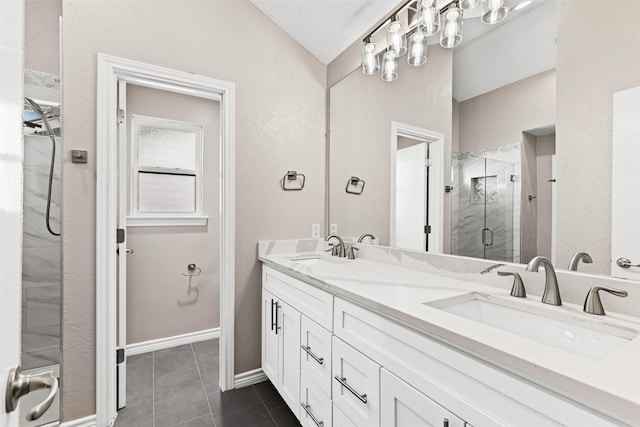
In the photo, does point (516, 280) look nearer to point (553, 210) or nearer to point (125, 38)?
point (553, 210)

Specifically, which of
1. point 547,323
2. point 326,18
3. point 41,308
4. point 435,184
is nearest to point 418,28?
point 326,18

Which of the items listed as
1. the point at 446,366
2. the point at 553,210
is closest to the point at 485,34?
the point at 553,210

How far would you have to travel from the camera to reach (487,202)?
1.33 m

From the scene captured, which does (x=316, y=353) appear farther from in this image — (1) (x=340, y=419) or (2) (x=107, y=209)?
(2) (x=107, y=209)

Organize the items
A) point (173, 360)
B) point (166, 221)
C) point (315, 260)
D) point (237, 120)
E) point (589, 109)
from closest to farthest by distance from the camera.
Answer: point (589, 109)
point (237, 120)
point (315, 260)
point (173, 360)
point (166, 221)

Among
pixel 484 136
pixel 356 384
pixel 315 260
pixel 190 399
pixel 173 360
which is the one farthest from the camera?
pixel 173 360

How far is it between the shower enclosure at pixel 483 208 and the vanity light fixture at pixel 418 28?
0.61 m

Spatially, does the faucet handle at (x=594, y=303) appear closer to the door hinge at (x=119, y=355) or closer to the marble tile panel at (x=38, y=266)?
the door hinge at (x=119, y=355)

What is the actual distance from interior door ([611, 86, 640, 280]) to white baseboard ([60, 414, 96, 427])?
8.01ft

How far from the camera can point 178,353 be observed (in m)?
2.53

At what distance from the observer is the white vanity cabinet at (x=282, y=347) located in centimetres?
160

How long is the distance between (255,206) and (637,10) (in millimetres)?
1936

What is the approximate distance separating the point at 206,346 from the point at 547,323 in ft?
8.49

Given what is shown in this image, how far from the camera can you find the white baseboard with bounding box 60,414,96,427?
157 cm
